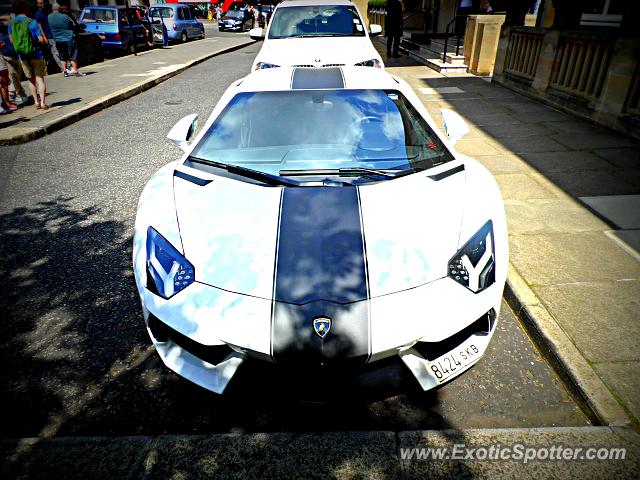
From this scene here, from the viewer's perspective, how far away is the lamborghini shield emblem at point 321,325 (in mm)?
1861

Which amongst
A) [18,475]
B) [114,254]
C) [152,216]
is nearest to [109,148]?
[114,254]

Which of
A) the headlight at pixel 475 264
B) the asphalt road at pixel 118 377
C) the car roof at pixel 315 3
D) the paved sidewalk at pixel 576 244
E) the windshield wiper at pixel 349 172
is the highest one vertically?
the car roof at pixel 315 3

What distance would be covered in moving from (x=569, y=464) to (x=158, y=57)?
766 inches

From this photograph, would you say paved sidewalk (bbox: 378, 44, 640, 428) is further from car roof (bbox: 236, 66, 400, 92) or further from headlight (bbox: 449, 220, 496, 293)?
car roof (bbox: 236, 66, 400, 92)

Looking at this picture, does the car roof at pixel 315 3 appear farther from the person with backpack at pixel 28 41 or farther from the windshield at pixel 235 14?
the windshield at pixel 235 14

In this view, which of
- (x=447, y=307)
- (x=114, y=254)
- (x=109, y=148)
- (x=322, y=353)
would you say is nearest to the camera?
(x=322, y=353)

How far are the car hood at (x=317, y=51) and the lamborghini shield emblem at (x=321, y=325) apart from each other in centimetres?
568

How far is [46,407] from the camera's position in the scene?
233 centimetres

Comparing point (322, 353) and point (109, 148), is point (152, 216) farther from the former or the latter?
point (109, 148)

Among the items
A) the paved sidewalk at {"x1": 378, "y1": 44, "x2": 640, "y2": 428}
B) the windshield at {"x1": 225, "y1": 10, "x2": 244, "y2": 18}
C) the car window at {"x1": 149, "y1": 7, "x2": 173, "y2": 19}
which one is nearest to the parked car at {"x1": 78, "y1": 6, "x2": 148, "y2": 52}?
the car window at {"x1": 149, "y1": 7, "x2": 173, "y2": 19}

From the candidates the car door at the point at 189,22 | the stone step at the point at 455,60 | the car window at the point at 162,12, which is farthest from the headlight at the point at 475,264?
the car door at the point at 189,22

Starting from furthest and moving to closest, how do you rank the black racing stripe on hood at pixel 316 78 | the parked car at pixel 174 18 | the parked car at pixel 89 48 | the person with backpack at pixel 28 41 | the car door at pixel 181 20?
the car door at pixel 181 20 → the parked car at pixel 174 18 → the parked car at pixel 89 48 → the person with backpack at pixel 28 41 → the black racing stripe on hood at pixel 316 78

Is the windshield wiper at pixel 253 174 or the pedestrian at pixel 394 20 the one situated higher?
the pedestrian at pixel 394 20

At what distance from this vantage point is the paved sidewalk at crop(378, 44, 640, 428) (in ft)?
8.04
